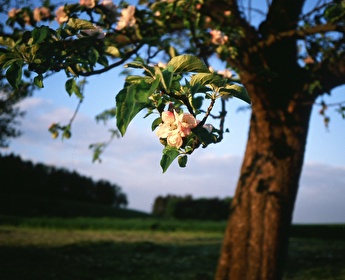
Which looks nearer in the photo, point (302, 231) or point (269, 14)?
point (269, 14)

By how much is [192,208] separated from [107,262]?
16.0m

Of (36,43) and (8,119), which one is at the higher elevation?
(8,119)

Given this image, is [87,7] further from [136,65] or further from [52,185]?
[52,185]

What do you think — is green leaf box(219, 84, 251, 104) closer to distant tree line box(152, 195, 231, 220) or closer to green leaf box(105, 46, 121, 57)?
green leaf box(105, 46, 121, 57)

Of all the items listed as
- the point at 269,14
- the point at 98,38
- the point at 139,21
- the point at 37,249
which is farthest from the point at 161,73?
the point at 37,249

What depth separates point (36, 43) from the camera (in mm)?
1057

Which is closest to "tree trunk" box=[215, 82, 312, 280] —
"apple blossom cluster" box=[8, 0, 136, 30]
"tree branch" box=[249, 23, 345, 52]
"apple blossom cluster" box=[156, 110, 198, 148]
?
"tree branch" box=[249, 23, 345, 52]

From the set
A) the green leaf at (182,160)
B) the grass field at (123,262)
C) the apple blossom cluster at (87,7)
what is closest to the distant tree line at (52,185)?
the grass field at (123,262)

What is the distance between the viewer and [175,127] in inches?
38.2

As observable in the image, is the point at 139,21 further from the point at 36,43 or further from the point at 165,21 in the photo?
the point at 36,43

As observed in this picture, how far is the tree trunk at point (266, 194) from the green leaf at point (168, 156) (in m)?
2.70

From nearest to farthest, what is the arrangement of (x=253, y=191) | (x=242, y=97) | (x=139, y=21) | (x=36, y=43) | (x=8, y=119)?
(x=242, y=97), (x=36, y=43), (x=139, y=21), (x=253, y=191), (x=8, y=119)

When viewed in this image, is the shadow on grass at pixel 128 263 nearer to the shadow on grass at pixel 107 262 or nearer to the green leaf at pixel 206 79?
the shadow on grass at pixel 107 262

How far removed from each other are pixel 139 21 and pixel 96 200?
2758 cm
